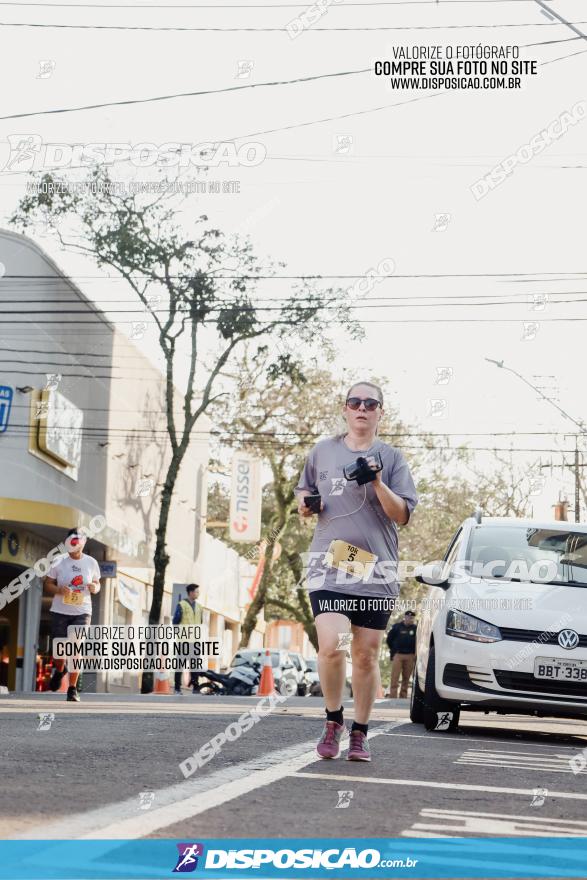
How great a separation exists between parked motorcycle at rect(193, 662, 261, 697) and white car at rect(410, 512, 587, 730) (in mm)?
19882

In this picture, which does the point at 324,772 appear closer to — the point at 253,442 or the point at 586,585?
A: the point at 586,585

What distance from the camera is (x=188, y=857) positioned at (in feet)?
13.0

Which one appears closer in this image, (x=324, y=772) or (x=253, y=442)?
(x=324, y=772)

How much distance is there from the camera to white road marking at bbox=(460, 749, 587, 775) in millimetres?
7535

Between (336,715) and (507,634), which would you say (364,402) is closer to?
(336,715)

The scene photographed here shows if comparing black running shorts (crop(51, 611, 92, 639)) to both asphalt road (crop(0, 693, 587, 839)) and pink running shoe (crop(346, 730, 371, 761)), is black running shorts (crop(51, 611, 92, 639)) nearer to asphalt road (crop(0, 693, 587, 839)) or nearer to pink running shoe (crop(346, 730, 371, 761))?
asphalt road (crop(0, 693, 587, 839))

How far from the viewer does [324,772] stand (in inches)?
255

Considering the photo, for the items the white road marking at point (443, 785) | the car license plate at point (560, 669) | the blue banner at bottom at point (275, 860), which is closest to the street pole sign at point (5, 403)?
the car license plate at point (560, 669)

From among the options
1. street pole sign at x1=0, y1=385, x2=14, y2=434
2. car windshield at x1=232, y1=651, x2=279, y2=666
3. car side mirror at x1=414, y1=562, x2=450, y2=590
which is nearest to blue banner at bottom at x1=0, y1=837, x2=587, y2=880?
car side mirror at x1=414, y1=562, x2=450, y2=590

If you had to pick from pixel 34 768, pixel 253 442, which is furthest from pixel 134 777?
pixel 253 442

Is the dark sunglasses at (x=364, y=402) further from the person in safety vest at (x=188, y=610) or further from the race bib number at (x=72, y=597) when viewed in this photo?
the person in safety vest at (x=188, y=610)

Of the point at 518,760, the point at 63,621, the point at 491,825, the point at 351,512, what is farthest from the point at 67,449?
the point at 491,825

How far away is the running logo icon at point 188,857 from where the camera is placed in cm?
387

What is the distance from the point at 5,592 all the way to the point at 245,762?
23.6 metres
